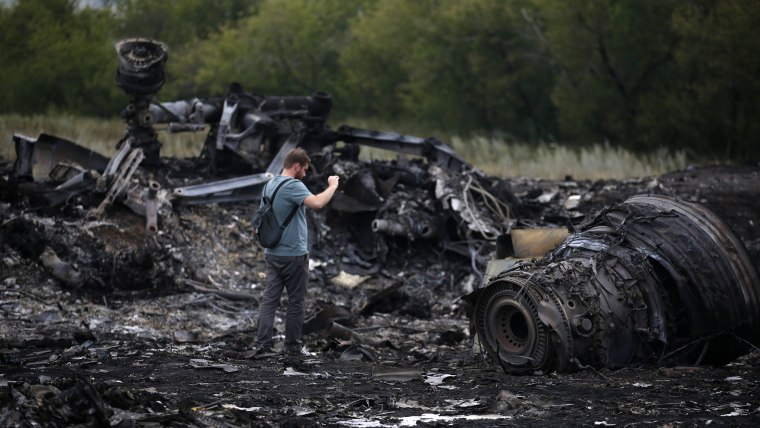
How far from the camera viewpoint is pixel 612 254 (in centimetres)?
850

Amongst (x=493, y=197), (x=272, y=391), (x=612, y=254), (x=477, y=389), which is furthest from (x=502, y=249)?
(x=493, y=197)

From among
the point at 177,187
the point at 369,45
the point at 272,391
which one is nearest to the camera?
the point at 272,391

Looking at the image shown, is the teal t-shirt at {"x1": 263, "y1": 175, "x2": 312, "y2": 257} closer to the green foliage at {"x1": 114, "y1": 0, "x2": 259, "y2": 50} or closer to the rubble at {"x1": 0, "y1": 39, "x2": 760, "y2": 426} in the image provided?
the rubble at {"x1": 0, "y1": 39, "x2": 760, "y2": 426}

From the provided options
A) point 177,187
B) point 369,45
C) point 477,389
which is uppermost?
point 369,45

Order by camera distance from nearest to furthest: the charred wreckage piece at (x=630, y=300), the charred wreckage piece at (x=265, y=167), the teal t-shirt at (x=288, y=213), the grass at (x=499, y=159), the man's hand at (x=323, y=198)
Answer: the charred wreckage piece at (x=630, y=300), the man's hand at (x=323, y=198), the teal t-shirt at (x=288, y=213), the charred wreckage piece at (x=265, y=167), the grass at (x=499, y=159)

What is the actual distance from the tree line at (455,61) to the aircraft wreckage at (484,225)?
13812mm

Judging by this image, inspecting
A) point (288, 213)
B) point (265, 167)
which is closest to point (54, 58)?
point (265, 167)

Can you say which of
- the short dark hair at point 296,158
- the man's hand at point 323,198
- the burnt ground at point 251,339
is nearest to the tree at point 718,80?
the burnt ground at point 251,339

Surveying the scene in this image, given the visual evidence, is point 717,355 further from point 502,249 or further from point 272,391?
point 272,391

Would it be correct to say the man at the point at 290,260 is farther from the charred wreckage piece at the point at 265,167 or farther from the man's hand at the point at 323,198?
the charred wreckage piece at the point at 265,167

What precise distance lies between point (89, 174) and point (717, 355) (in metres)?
7.83

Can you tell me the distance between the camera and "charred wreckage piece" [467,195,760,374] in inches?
317

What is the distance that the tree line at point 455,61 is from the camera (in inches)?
→ 1141

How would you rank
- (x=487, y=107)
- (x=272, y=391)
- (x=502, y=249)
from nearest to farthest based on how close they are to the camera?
(x=272, y=391) → (x=502, y=249) → (x=487, y=107)
